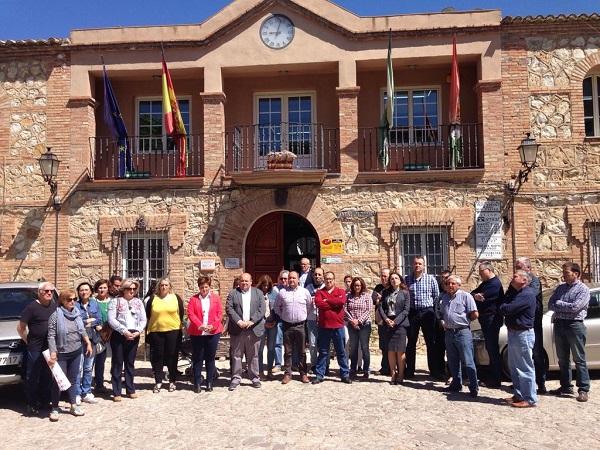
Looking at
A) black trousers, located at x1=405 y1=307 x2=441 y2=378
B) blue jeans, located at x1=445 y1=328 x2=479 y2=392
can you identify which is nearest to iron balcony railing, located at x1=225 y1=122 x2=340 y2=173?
black trousers, located at x1=405 y1=307 x2=441 y2=378

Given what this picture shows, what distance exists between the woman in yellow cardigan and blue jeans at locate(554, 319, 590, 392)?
5573 mm

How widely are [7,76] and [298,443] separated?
38.3 feet

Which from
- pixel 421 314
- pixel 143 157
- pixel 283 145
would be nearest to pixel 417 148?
pixel 283 145

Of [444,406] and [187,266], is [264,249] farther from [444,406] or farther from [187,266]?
[444,406]

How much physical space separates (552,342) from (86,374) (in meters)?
6.88

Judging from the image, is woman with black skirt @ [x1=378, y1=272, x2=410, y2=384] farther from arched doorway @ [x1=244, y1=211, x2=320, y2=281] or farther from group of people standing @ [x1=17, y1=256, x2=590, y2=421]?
arched doorway @ [x1=244, y1=211, x2=320, y2=281]

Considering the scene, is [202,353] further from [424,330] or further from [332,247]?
[332,247]

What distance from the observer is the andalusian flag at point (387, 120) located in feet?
40.7

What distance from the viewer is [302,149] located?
13.8 m

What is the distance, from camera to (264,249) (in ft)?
44.2

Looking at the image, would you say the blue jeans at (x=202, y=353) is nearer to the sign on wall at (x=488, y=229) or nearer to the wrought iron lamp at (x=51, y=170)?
the wrought iron lamp at (x=51, y=170)

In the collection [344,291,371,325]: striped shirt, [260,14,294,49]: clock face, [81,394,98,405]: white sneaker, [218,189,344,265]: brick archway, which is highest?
[260,14,294,49]: clock face

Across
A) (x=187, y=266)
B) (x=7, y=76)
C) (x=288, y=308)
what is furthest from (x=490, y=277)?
(x=7, y=76)

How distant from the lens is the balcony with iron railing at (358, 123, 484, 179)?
13.2 meters
